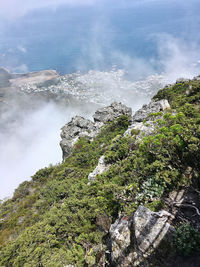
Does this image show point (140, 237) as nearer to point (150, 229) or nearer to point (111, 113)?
point (150, 229)

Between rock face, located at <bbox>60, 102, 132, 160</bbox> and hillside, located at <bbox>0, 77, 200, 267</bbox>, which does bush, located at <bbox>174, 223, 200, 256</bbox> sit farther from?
rock face, located at <bbox>60, 102, 132, 160</bbox>

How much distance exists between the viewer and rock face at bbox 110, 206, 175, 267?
195 inches

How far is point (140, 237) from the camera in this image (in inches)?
205

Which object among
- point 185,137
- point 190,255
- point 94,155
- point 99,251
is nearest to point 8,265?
point 99,251

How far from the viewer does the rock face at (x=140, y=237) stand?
4947 mm

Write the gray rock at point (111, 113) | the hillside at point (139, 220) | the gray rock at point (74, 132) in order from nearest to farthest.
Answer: the hillside at point (139, 220) → the gray rock at point (74, 132) → the gray rock at point (111, 113)

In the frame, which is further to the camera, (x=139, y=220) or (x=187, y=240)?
(x=139, y=220)

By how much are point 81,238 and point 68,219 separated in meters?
2.15

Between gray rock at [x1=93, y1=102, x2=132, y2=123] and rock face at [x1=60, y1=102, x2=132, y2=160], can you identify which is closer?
rock face at [x1=60, y1=102, x2=132, y2=160]

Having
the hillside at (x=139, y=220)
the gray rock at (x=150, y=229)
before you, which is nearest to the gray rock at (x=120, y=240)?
the hillside at (x=139, y=220)

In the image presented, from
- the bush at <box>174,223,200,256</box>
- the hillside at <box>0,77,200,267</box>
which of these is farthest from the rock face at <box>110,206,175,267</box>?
the bush at <box>174,223,200,256</box>

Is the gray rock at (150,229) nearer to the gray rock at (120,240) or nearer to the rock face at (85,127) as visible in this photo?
the gray rock at (120,240)

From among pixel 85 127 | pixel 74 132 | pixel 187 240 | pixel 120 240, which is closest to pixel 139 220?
pixel 120 240

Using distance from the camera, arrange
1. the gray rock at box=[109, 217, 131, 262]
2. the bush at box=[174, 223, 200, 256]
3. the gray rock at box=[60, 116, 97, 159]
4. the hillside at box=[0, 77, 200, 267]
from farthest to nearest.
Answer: the gray rock at box=[60, 116, 97, 159]
the gray rock at box=[109, 217, 131, 262]
the hillside at box=[0, 77, 200, 267]
the bush at box=[174, 223, 200, 256]
